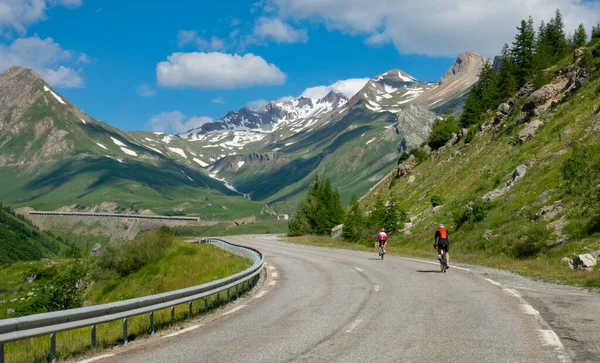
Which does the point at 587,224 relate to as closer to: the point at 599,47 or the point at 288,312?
the point at 288,312

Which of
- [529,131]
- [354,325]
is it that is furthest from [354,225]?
[354,325]

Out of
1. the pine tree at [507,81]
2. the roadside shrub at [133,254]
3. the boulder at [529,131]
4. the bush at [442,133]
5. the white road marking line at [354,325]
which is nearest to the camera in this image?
the white road marking line at [354,325]

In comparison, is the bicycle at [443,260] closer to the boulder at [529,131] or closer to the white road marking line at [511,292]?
the white road marking line at [511,292]

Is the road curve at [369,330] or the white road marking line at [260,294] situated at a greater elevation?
the road curve at [369,330]

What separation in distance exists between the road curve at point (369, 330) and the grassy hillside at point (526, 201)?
6.55 metres

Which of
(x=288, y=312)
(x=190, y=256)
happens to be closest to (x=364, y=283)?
(x=288, y=312)

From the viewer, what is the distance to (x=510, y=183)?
37000mm

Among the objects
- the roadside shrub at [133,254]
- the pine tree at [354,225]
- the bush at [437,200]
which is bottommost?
the roadside shrub at [133,254]

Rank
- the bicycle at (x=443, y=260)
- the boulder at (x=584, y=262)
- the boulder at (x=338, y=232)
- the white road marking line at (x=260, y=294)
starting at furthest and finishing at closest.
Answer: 1. the boulder at (x=338, y=232)
2. the bicycle at (x=443, y=260)
3. the boulder at (x=584, y=262)
4. the white road marking line at (x=260, y=294)

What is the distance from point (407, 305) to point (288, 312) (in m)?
3.28

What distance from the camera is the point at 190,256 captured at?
37906mm

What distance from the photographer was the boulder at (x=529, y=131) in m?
44.7

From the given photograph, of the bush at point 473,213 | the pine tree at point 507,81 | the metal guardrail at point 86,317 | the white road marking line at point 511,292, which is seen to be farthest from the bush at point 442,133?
the metal guardrail at point 86,317

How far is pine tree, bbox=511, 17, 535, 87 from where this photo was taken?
7038 centimetres
